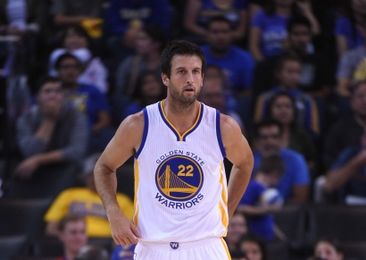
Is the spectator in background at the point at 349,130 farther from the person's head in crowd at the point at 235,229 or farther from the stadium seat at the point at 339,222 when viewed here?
the person's head in crowd at the point at 235,229

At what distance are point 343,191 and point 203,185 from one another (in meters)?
4.25

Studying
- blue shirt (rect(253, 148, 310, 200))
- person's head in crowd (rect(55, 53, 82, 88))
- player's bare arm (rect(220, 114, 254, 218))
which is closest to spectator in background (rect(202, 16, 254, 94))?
person's head in crowd (rect(55, 53, 82, 88))

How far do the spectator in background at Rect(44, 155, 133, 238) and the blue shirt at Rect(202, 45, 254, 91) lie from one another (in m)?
2.40

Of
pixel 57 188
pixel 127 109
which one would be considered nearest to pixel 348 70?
pixel 127 109

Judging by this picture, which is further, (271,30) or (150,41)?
(271,30)

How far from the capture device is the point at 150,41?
12.0m

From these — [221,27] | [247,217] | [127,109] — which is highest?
[221,27]

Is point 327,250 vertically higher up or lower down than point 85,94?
lower down

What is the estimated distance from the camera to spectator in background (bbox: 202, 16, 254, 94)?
12.1m

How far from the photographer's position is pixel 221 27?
Result: 12.1 meters

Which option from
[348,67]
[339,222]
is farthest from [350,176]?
[348,67]

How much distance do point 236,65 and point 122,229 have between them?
6.08 meters

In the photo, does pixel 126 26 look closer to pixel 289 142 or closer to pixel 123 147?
pixel 289 142

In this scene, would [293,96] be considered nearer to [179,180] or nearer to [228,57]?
[228,57]
